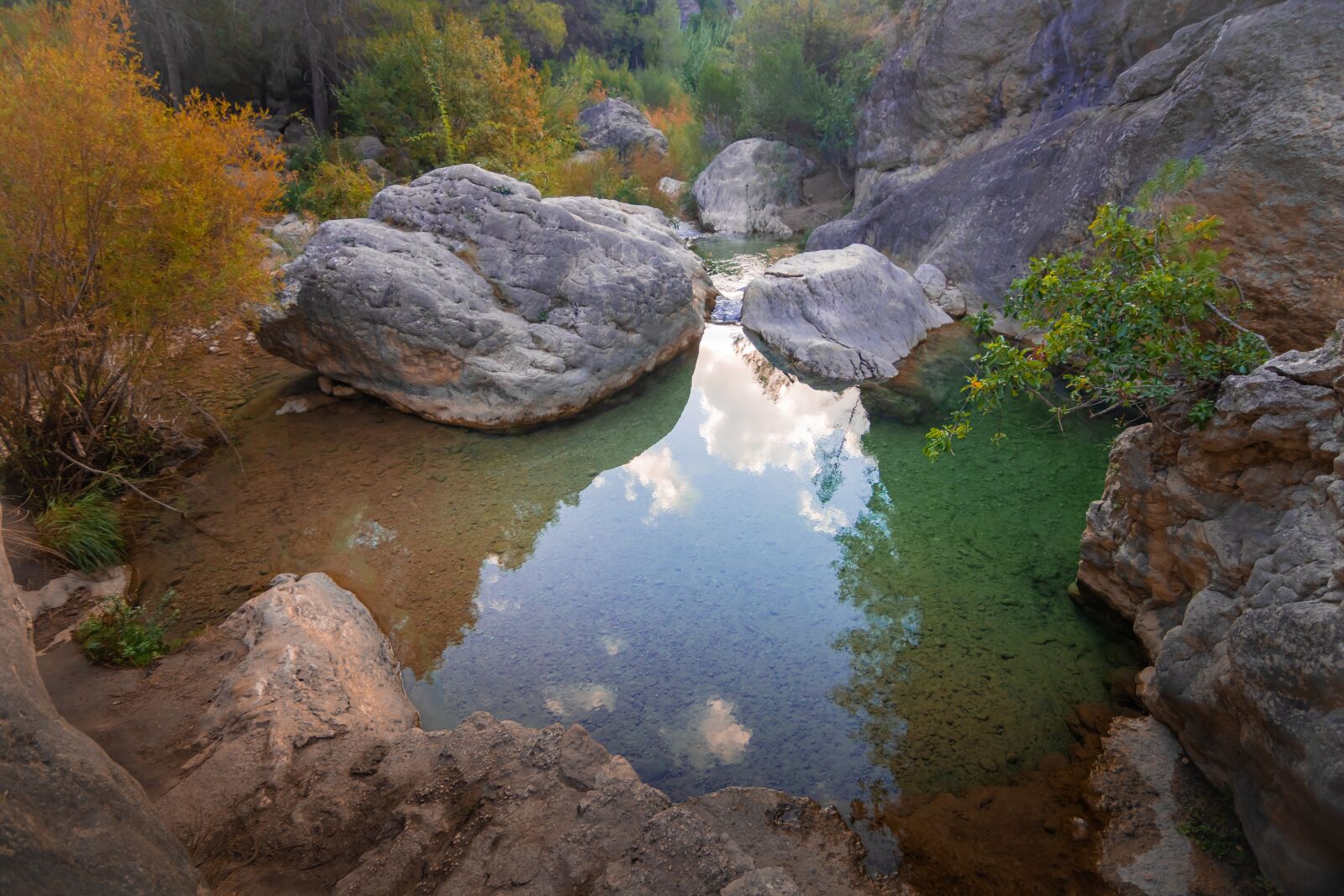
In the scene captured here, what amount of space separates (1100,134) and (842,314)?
4.85 metres

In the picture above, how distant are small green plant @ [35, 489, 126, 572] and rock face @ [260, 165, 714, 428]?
9.95 feet

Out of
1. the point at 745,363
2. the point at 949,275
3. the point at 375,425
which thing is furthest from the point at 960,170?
the point at 375,425

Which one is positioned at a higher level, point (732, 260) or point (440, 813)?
point (440, 813)

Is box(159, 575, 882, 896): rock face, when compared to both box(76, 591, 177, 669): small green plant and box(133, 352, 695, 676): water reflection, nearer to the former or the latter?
box(76, 591, 177, 669): small green plant

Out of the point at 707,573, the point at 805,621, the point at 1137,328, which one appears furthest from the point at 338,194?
the point at 1137,328

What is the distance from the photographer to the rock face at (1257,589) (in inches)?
113

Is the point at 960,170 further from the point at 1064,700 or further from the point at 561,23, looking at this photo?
the point at 561,23

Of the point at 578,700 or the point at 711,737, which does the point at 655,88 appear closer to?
the point at 578,700

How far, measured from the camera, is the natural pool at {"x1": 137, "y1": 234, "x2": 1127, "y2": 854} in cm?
440

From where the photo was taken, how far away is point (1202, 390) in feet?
14.0

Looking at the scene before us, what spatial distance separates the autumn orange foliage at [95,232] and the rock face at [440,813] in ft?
11.3

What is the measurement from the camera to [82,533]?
538cm

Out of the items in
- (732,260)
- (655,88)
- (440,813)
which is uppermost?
(440,813)

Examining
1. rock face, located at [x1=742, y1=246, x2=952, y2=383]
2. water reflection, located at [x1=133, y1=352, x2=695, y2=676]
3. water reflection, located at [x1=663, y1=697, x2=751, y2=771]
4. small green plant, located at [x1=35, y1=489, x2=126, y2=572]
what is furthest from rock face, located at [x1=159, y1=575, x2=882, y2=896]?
rock face, located at [x1=742, y1=246, x2=952, y2=383]
